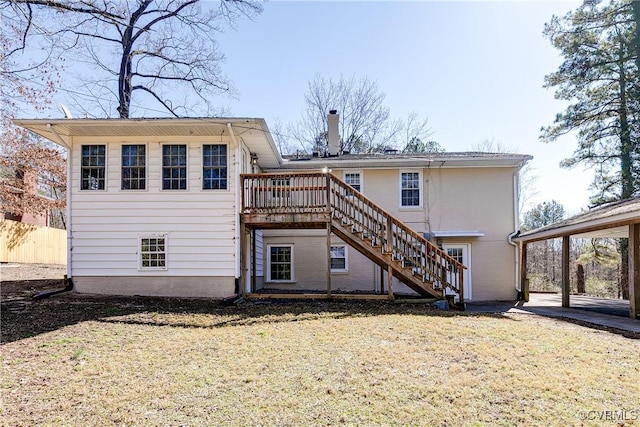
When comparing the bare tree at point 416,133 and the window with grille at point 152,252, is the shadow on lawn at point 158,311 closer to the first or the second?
the window with grille at point 152,252

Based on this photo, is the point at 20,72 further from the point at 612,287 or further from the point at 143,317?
the point at 612,287

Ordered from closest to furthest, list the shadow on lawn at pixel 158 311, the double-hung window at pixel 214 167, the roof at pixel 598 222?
1. the shadow on lawn at pixel 158 311
2. the roof at pixel 598 222
3. the double-hung window at pixel 214 167

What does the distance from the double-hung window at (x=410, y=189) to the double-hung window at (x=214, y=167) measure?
683 centimetres

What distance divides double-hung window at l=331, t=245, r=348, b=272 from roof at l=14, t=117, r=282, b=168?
5.22 metres

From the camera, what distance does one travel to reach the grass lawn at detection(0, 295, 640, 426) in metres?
3.73

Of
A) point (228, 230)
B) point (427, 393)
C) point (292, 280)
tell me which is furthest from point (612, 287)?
point (427, 393)

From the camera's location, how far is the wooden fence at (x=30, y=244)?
738 inches

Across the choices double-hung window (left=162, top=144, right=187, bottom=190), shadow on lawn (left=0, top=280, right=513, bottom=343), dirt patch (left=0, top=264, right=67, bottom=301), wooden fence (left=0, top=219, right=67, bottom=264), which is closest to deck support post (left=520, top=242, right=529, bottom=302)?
shadow on lawn (left=0, top=280, right=513, bottom=343)

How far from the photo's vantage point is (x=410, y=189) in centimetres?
1467

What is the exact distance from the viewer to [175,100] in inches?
802

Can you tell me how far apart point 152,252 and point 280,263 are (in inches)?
197

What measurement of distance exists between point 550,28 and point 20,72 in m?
20.7
